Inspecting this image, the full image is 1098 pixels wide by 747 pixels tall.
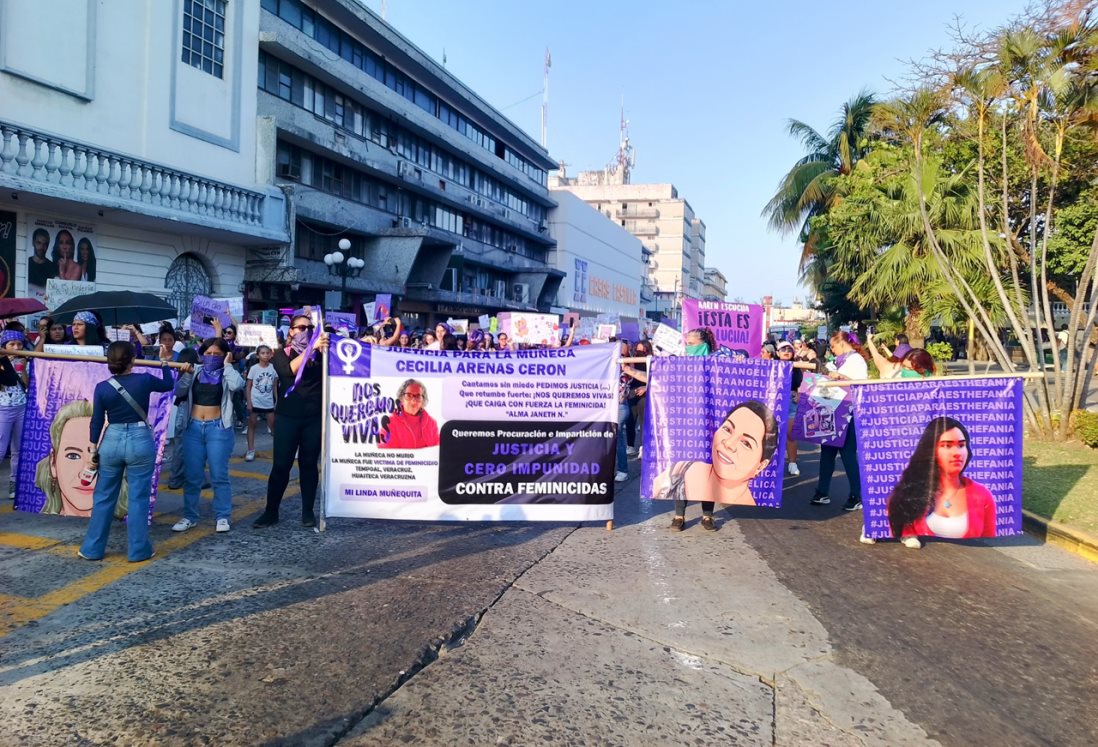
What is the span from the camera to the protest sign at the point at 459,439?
6.57 metres

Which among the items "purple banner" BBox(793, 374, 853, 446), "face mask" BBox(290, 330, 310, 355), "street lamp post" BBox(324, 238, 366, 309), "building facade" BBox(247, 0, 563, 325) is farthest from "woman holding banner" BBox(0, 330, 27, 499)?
"building facade" BBox(247, 0, 563, 325)

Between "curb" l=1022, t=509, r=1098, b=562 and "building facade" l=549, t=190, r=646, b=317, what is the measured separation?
46.1 meters

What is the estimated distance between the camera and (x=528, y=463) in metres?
6.71

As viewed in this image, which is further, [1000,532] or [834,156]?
[834,156]

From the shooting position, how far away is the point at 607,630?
454 centimetres

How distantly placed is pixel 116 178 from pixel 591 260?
1990 inches

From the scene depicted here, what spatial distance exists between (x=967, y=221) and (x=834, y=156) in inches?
609

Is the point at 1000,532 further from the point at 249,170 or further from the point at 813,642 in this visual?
the point at 249,170

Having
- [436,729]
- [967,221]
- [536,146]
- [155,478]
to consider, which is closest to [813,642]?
[436,729]

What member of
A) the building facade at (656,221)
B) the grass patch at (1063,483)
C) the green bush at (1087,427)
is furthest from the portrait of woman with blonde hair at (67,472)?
the building facade at (656,221)

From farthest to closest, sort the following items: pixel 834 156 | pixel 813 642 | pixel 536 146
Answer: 1. pixel 536 146
2. pixel 834 156
3. pixel 813 642

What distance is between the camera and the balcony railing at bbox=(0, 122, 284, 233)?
13.6 metres

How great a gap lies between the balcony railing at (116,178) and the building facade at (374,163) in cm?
271

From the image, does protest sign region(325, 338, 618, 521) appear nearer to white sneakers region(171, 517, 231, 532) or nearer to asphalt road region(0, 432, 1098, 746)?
asphalt road region(0, 432, 1098, 746)
